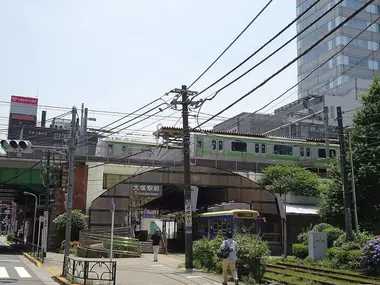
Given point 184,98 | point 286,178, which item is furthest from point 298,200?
point 184,98

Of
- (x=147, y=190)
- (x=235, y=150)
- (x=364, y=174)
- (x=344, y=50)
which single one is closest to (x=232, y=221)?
(x=147, y=190)

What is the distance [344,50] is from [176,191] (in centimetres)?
5466

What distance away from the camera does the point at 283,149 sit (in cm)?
4834

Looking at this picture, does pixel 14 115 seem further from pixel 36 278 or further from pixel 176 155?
pixel 36 278

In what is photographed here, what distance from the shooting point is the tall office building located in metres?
79.1

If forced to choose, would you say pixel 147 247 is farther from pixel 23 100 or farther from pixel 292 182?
pixel 23 100

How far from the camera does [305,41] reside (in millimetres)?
83812

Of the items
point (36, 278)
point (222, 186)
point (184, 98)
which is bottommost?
point (36, 278)

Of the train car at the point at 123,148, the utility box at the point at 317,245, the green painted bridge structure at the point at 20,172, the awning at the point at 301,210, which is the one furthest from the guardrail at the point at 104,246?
the train car at the point at 123,148

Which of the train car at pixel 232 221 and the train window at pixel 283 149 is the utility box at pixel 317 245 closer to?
the train car at pixel 232 221

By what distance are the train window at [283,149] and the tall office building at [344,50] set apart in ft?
109

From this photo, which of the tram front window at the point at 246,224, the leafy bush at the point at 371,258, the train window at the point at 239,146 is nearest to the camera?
the leafy bush at the point at 371,258

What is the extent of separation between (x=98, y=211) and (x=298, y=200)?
18.7 m

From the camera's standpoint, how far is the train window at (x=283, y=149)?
4784 cm
